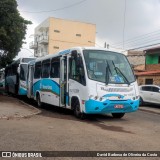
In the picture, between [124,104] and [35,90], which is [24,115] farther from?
[35,90]

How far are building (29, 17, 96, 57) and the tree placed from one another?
43798 mm

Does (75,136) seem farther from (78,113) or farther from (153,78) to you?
(153,78)

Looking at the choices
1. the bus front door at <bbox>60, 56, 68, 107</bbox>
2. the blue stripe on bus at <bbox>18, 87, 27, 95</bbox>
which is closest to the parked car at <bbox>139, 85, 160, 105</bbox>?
the blue stripe on bus at <bbox>18, 87, 27, 95</bbox>

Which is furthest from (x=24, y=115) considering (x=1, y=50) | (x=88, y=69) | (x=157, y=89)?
(x=1, y=50)

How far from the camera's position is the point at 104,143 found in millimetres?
8750

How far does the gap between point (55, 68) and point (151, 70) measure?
75.5 ft

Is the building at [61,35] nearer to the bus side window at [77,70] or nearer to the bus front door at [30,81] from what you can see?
the bus front door at [30,81]

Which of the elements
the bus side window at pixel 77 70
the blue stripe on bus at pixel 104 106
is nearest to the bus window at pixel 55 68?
the bus side window at pixel 77 70

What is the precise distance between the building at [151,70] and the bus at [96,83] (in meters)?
19.2

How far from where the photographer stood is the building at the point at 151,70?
33.4 m

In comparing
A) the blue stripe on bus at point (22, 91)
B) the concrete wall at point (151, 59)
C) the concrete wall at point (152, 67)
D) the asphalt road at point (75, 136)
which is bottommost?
the asphalt road at point (75, 136)

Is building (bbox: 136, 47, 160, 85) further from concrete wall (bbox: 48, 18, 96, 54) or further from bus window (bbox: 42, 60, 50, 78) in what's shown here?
concrete wall (bbox: 48, 18, 96, 54)

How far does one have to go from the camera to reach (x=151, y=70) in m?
37.7

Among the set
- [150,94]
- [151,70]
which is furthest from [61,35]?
[150,94]
